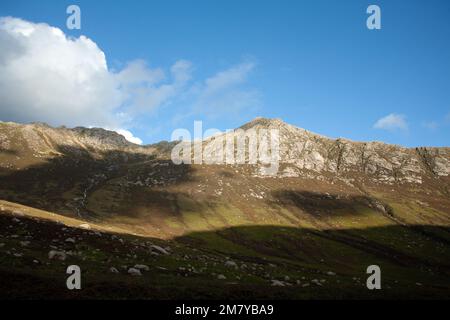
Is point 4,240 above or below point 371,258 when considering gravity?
above

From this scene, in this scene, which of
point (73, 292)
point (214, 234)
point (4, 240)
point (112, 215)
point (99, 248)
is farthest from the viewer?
point (112, 215)

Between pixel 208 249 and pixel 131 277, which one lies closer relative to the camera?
pixel 131 277

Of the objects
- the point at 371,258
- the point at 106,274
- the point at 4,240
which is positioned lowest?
the point at 371,258

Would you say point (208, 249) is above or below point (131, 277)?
below

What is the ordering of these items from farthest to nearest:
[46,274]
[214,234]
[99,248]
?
[214,234], [99,248], [46,274]

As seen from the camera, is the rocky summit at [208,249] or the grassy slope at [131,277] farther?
the rocky summit at [208,249]

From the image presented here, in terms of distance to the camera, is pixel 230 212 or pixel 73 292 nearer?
pixel 73 292

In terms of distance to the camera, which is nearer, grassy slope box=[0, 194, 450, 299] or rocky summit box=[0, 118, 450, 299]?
grassy slope box=[0, 194, 450, 299]

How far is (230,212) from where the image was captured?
186 meters
